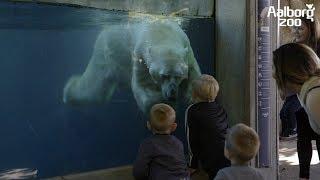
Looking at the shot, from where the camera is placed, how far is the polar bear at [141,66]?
192 inches

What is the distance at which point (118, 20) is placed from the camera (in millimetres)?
5016

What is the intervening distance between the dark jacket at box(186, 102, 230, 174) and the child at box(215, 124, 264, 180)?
1089mm

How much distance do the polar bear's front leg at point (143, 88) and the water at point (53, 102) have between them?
8 centimetres

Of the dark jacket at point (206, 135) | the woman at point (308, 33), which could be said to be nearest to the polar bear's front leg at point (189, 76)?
the dark jacket at point (206, 135)

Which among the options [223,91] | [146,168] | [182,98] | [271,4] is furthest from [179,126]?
[146,168]

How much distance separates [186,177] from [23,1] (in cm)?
205

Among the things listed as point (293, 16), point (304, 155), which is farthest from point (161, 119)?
point (293, 16)

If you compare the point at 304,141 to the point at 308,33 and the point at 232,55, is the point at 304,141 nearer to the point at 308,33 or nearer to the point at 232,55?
the point at 232,55

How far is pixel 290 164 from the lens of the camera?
22.0 feet

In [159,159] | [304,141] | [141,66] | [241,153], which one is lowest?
[304,141]

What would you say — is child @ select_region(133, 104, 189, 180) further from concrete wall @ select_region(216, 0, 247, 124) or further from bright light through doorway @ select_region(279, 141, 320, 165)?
bright light through doorway @ select_region(279, 141, 320, 165)

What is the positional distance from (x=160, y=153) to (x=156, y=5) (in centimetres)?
219

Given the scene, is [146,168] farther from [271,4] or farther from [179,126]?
[271,4]

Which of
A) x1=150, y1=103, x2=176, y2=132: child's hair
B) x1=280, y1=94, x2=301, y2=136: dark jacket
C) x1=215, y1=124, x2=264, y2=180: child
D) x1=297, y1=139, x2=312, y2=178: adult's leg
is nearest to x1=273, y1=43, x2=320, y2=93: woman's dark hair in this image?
x1=215, y1=124, x2=264, y2=180: child
